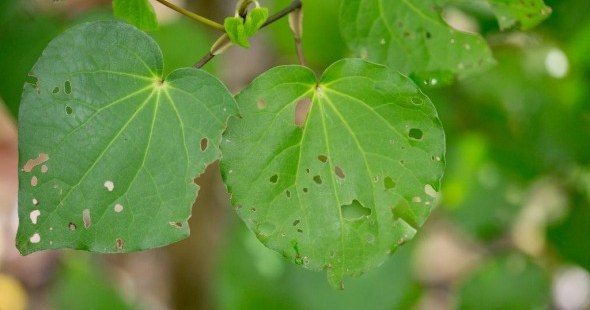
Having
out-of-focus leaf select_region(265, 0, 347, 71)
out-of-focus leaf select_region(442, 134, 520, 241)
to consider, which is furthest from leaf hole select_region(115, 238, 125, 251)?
out-of-focus leaf select_region(442, 134, 520, 241)

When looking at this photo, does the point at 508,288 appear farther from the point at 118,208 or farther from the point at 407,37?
the point at 118,208

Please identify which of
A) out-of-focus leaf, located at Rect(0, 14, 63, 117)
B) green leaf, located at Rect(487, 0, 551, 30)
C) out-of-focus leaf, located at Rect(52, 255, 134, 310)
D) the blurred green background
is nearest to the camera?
green leaf, located at Rect(487, 0, 551, 30)

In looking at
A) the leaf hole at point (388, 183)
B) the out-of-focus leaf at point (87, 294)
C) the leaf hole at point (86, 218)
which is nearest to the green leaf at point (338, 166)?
the leaf hole at point (388, 183)

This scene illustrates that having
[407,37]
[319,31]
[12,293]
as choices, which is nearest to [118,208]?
[407,37]

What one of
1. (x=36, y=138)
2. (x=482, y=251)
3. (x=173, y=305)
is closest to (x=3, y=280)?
(x=173, y=305)

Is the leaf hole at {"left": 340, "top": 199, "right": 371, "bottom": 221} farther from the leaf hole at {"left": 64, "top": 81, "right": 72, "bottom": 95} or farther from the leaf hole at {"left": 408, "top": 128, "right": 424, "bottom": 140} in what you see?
the leaf hole at {"left": 64, "top": 81, "right": 72, "bottom": 95}

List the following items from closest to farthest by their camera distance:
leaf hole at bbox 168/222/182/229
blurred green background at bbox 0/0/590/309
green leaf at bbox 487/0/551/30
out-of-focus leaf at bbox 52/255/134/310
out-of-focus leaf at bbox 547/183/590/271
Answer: leaf hole at bbox 168/222/182/229 → green leaf at bbox 487/0/551/30 → blurred green background at bbox 0/0/590/309 → out-of-focus leaf at bbox 547/183/590/271 → out-of-focus leaf at bbox 52/255/134/310

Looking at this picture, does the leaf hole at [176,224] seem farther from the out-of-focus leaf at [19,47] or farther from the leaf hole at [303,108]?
the out-of-focus leaf at [19,47]
